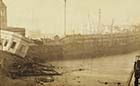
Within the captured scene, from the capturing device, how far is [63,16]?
482cm

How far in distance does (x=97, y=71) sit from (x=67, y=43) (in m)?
0.45

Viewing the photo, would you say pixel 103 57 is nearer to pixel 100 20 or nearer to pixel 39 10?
pixel 100 20

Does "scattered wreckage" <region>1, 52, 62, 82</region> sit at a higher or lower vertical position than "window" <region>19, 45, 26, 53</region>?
lower

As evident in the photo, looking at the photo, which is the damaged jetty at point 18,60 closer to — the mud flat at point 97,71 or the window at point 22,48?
the window at point 22,48

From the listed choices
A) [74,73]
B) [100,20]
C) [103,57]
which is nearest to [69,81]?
[74,73]

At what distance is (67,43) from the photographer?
482 cm

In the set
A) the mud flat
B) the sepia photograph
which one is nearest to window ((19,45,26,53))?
the sepia photograph

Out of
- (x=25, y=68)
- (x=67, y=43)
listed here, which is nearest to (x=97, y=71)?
(x=67, y=43)

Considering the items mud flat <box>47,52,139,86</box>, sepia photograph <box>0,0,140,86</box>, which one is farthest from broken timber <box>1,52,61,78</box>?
mud flat <box>47,52,139,86</box>

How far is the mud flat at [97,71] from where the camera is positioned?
15.5 ft

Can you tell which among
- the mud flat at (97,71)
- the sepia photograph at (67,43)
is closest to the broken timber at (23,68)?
the sepia photograph at (67,43)

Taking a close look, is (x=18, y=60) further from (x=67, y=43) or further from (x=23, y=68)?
(x=67, y=43)

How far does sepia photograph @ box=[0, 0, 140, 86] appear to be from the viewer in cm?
474

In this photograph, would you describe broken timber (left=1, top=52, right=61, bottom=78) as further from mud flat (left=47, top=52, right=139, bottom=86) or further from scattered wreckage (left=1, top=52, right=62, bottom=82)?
mud flat (left=47, top=52, right=139, bottom=86)
